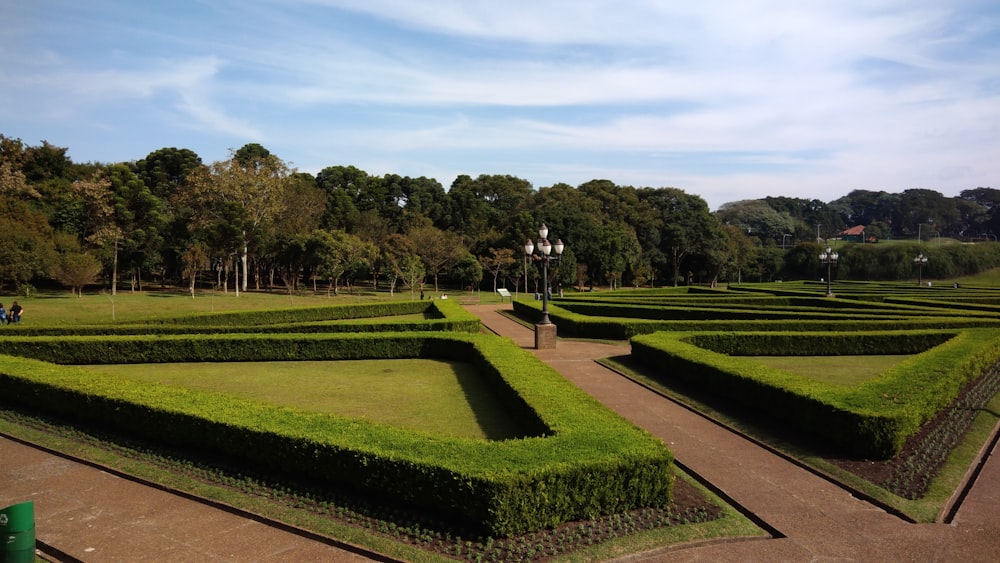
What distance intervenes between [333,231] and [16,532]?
4496cm

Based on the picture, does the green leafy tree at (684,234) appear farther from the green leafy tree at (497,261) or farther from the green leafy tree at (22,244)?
the green leafy tree at (22,244)

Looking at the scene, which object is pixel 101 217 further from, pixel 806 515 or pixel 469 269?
pixel 806 515

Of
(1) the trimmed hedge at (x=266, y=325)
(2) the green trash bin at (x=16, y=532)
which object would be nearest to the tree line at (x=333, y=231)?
(1) the trimmed hedge at (x=266, y=325)

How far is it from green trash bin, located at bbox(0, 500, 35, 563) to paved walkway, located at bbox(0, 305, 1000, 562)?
142 centimetres

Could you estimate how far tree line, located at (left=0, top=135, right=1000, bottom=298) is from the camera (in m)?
42.2

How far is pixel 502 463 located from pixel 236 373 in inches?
435

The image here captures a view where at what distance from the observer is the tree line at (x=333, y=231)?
4216cm

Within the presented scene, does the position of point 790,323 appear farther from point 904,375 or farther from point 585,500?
point 585,500

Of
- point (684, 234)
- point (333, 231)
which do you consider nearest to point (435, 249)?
point (333, 231)

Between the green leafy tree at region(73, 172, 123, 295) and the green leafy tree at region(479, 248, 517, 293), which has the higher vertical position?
the green leafy tree at region(73, 172, 123, 295)

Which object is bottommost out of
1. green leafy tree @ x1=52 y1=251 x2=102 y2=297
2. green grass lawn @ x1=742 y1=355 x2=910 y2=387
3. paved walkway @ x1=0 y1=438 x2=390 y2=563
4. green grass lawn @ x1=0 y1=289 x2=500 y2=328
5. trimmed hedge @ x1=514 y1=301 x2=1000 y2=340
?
paved walkway @ x1=0 y1=438 x2=390 y2=563

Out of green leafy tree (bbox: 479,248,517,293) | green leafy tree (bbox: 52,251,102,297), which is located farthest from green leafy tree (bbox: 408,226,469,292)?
green leafy tree (bbox: 52,251,102,297)

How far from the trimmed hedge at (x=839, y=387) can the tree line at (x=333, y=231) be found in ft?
99.7

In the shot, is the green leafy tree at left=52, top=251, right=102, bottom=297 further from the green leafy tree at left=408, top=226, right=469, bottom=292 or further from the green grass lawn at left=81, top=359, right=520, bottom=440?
the green grass lawn at left=81, top=359, right=520, bottom=440
